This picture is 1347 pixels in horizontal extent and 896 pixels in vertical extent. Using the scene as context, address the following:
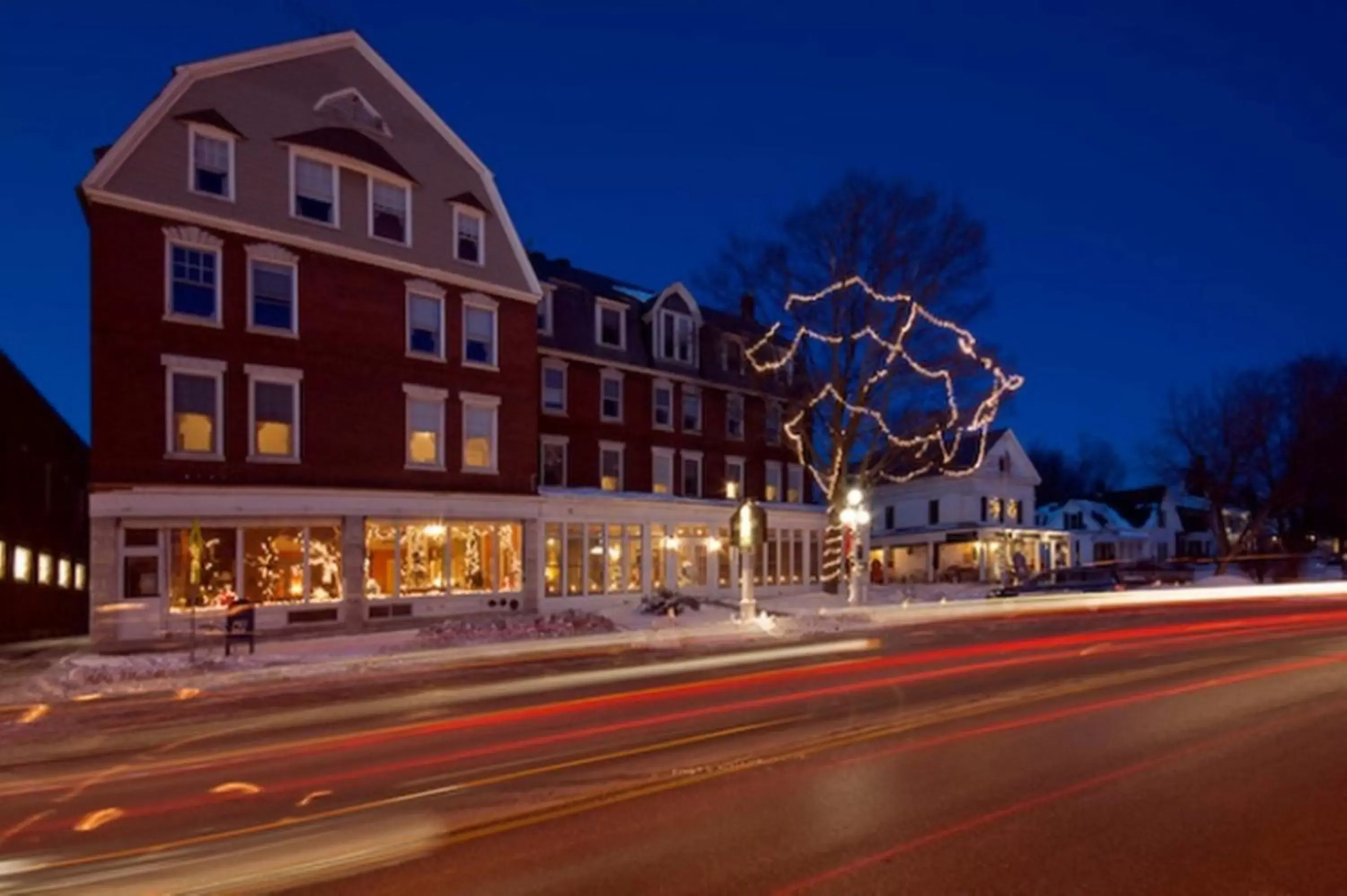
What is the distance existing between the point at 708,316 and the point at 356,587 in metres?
20.3

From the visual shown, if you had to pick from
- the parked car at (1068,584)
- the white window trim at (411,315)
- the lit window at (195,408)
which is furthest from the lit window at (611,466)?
the parked car at (1068,584)

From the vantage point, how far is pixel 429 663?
2016 cm

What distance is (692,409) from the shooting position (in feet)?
127

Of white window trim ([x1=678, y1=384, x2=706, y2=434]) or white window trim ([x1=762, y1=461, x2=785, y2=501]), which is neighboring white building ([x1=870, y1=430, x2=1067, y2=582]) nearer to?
white window trim ([x1=762, y1=461, x2=785, y2=501])

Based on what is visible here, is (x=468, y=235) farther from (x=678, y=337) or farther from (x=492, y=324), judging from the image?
(x=678, y=337)

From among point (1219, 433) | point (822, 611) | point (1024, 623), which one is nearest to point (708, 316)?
point (822, 611)

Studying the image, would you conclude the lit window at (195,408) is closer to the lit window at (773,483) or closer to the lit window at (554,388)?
the lit window at (554,388)

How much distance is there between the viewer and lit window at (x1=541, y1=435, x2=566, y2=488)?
33844 mm

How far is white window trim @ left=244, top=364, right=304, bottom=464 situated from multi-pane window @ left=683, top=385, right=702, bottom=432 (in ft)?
53.1

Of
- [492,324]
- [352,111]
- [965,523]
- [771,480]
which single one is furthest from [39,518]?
[965,523]

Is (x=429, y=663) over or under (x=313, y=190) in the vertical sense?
under

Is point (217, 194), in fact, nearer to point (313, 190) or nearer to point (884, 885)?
point (313, 190)

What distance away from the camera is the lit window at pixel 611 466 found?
35.5 m

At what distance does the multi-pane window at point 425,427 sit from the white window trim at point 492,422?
67 cm
